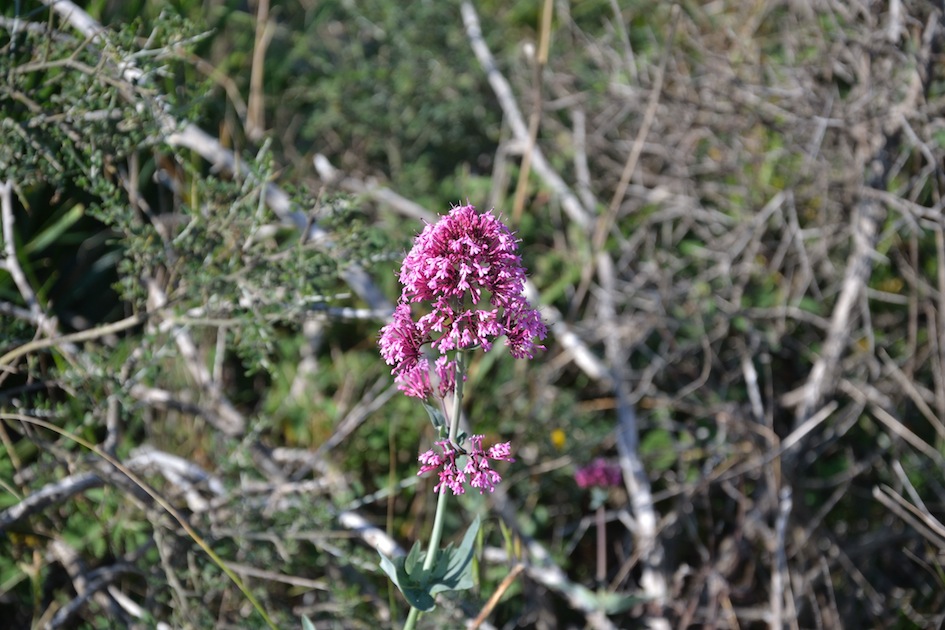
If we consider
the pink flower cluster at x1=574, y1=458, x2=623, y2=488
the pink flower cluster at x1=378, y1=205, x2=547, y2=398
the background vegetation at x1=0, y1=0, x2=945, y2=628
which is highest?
the pink flower cluster at x1=378, y1=205, x2=547, y2=398

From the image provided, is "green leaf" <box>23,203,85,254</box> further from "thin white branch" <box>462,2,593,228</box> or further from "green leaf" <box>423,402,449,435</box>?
"green leaf" <box>423,402,449,435</box>

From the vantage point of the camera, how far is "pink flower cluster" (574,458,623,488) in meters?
2.99

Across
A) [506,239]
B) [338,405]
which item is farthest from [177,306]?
[506,239]

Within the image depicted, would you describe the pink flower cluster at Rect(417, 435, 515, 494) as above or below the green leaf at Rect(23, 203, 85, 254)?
below

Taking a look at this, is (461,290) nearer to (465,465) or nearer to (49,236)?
(465,465)

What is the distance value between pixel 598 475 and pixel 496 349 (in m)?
0.64

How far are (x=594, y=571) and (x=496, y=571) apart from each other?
469 mm

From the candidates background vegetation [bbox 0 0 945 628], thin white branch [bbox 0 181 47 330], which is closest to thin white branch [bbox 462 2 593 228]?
background vegetation [bbox 0 0 945 628]

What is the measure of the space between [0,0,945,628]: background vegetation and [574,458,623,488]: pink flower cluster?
0.11 m

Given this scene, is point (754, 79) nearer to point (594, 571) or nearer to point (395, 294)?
point (395, 294)

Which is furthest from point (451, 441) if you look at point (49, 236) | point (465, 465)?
point (49, 236)

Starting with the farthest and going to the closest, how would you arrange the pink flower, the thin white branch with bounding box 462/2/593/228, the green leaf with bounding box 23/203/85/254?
the thin white branch with bounding box 462/2/593/228 < the green leaf with bounding box 23/203/85/254 < the pink flower

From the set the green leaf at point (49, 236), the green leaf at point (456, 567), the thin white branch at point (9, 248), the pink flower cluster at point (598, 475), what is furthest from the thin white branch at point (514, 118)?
the green leaf at point (456, 567)

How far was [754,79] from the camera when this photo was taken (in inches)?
139
